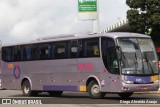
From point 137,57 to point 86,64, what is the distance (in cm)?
296

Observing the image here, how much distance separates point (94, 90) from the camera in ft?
75.3

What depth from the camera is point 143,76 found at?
2150 cm

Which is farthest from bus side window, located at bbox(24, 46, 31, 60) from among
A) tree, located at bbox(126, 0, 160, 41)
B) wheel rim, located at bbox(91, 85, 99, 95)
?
tree, located at bbox(126, 0, 160, 41)

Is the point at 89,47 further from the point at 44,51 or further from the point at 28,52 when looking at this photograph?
the point at 28,52

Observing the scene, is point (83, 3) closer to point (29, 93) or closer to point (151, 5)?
point (29, 93)

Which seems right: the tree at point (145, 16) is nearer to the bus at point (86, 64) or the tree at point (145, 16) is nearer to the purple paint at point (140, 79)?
the bus at point (86, 64)

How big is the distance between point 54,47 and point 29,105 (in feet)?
22.7

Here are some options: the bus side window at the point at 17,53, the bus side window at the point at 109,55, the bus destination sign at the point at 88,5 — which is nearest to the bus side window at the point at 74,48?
the bus side window at the point at 109,55

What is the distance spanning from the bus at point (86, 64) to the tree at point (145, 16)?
34133mm

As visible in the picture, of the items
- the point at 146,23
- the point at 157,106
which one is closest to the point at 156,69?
the point at 157,106

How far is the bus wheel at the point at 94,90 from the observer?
894 inches

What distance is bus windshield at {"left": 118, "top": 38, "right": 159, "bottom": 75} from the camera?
21.4m

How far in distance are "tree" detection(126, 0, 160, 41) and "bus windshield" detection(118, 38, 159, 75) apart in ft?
124

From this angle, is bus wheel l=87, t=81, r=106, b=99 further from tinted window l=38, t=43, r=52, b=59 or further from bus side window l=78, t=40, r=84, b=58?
tinted window l=38, t=43, r=52, b=59
